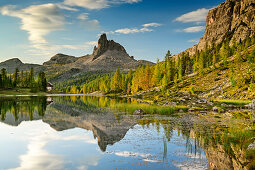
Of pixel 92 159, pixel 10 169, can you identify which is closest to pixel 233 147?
pixel 92 159

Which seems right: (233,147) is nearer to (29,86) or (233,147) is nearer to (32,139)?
(32,139)

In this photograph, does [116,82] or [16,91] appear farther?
[116,82]

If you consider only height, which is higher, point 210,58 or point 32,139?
point 210,58

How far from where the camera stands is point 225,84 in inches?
3086

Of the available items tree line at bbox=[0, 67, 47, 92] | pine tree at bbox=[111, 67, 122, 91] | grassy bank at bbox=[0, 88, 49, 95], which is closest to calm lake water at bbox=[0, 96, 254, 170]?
grassy bank at bbox=[0, 88, 49, 95]

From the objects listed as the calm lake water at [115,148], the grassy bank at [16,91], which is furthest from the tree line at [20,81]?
the calm lake water at [115,148]

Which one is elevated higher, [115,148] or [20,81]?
[20,81]

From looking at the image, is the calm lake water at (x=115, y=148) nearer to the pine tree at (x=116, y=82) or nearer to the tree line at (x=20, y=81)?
the tree line at (x=20, y=81)

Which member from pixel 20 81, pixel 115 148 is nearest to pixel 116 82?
pixel 20 81

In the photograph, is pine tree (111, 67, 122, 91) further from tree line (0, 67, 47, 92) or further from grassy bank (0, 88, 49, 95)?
grassy bank (0, 88, 49, 95)

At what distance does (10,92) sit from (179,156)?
5442 inches

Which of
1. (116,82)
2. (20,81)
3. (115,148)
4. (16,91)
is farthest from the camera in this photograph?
(20,81)

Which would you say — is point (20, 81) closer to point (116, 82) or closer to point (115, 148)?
point (116, 82)

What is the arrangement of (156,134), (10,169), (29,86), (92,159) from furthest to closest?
(29,86), (156,134), (92,159), (10,169)
